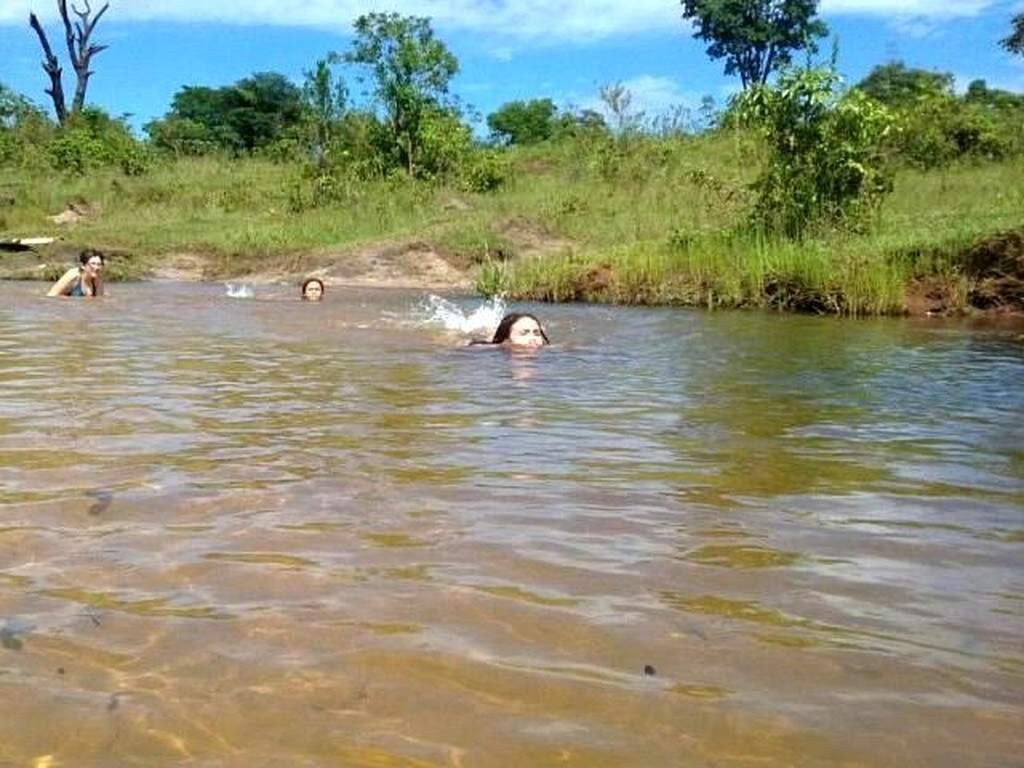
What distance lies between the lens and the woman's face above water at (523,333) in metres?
9.33

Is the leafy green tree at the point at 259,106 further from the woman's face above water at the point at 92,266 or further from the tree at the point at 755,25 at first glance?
the woman's face above water at the point at 92,266

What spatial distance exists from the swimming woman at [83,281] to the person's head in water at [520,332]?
7635 millimetres

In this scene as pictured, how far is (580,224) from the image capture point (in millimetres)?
23594

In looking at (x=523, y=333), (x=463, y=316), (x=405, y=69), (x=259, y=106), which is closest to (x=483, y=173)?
(x=405, y=69)

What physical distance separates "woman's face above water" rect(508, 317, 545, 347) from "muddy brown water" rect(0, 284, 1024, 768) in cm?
240

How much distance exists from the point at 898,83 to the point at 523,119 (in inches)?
904

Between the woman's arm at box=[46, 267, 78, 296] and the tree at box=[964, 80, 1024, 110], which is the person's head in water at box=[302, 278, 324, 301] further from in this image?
the tree at box=[964, 80, 1024, 110]

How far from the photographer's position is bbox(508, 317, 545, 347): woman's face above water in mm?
9328

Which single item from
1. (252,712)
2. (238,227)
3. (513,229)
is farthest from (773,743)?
(238,227)

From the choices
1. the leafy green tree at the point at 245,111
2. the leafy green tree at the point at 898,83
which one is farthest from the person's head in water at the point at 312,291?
the leafy green tree at the point at 245,111

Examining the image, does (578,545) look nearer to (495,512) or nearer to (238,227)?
(495,512)

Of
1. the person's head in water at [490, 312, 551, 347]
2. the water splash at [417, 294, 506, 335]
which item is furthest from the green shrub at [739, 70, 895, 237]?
the person's head in water at [490, 312, 551, 347]

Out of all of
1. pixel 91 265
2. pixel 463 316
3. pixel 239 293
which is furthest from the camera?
pixel 239 293

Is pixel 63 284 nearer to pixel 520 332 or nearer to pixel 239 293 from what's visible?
pixel 239 293
